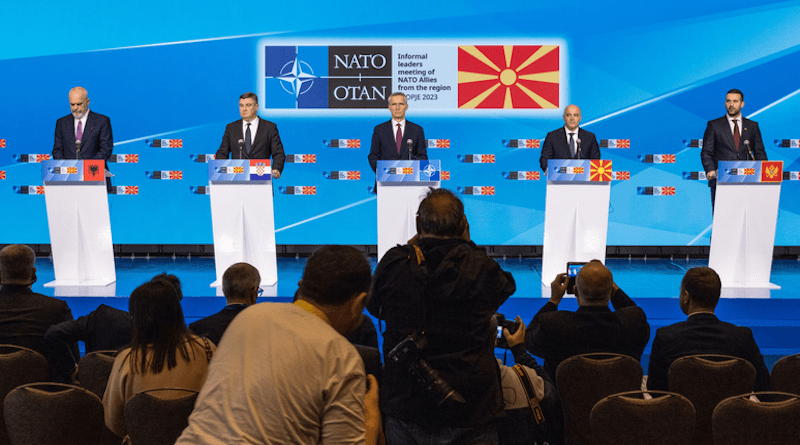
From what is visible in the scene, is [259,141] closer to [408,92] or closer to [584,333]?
[408,92]

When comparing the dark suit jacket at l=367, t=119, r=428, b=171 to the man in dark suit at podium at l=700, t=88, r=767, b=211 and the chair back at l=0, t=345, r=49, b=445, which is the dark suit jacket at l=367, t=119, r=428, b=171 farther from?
the chair back at l=0, t=345, r=49, b=445

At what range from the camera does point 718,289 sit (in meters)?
3.06

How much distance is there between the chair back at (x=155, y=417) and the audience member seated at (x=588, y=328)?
4.70ft

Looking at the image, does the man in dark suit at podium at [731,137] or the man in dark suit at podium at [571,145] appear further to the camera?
the man in dark suit at podium at [571,145]

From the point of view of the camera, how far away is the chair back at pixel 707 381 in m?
2.69

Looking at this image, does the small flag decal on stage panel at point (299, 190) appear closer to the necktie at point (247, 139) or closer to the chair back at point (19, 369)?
the necktie at point (247, 139)

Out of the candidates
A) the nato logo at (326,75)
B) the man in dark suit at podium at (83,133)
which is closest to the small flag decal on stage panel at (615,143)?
the nato logo at (326,75)

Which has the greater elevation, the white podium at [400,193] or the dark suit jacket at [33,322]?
the white podium at [400,193]

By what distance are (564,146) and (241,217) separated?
2.88m

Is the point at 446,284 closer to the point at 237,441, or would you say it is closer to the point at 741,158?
the point at 237,441

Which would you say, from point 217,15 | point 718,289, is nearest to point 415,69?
point 217,15

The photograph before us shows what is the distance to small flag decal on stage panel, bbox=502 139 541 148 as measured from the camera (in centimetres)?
839

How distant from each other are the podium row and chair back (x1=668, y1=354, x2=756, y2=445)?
2910mm

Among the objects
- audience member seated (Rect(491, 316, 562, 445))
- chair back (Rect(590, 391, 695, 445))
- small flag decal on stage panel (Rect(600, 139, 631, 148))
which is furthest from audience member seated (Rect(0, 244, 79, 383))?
small flag decal on stage panel (Rect(600, 139, 631, 148))
